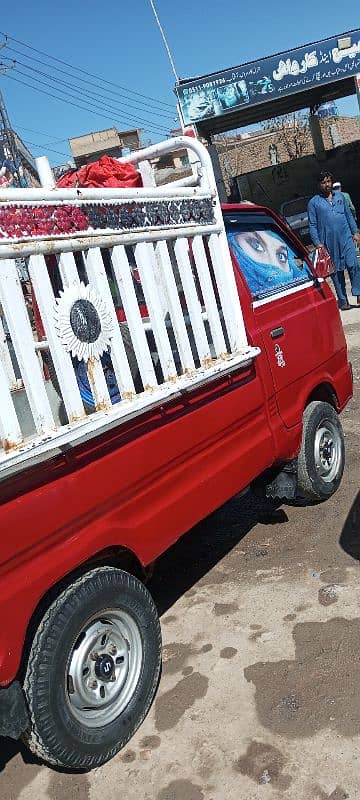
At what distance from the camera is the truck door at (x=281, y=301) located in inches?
144

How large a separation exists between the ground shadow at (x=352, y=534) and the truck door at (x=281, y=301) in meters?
0.68

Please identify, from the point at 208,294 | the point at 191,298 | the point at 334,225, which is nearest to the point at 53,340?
the point at 191,298

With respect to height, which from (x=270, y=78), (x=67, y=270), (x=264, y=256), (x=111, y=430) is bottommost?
(x=111, y=430)

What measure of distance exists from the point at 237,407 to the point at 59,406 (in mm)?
858

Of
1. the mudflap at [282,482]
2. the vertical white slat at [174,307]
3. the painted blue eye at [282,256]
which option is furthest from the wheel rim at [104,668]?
the painted blue eye at [282,256]

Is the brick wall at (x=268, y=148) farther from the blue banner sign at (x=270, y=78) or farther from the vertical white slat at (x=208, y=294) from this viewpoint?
the vertical white slat at (x=208, y=294)

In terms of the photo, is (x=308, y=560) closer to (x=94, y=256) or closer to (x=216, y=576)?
(x=216, y=576)

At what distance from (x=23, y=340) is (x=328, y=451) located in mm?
2695

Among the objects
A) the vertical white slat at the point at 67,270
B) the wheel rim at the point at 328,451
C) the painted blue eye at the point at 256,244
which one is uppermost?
the vertical white slat at the point at 67,270

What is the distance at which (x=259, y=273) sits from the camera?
12.4ft

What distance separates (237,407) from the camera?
130 inches

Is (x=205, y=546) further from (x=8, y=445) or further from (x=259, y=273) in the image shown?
(x=8, y=445)

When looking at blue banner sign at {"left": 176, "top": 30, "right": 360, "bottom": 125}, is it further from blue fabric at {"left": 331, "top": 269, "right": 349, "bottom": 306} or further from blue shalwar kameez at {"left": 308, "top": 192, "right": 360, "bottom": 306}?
blue fabric at {"left": 331, "top": 269, "right": 349, "bottom": 306}

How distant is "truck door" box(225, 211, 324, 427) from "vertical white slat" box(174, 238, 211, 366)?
566 millimetres
